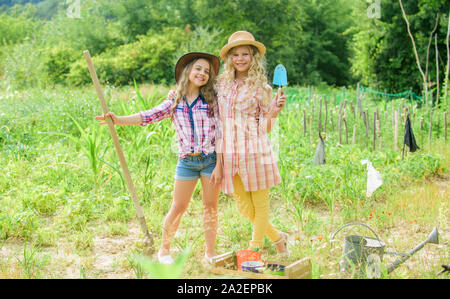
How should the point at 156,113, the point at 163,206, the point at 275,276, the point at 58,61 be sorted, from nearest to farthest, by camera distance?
the point at 275,276 → the point at 156,113 → the point at 163,206 → the point at 58,61

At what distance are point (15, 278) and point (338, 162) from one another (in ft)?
12.1

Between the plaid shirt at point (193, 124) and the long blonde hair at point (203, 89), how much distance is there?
0.02 m

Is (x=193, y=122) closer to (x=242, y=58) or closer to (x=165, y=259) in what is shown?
(x=242, y=58)

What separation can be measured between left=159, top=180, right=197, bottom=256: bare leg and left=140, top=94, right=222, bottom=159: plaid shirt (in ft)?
0.65

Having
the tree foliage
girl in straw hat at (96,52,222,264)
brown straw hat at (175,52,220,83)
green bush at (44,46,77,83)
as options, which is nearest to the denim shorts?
girl in straw hat at (96,52,222,264)

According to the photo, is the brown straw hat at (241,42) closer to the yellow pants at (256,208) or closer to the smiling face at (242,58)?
the smiling face at (242,58)

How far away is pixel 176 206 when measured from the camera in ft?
8.95

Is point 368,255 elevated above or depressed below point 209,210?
below

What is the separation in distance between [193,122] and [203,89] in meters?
0.23

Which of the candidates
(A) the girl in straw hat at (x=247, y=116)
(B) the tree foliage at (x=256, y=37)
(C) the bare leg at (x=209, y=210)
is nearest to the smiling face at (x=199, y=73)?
(A) the girl in straw hat at (x=247, y=116)

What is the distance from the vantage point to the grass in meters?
2.78

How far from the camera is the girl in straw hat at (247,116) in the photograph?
2.56 m

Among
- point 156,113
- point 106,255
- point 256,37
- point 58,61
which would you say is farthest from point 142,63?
point 156,113
